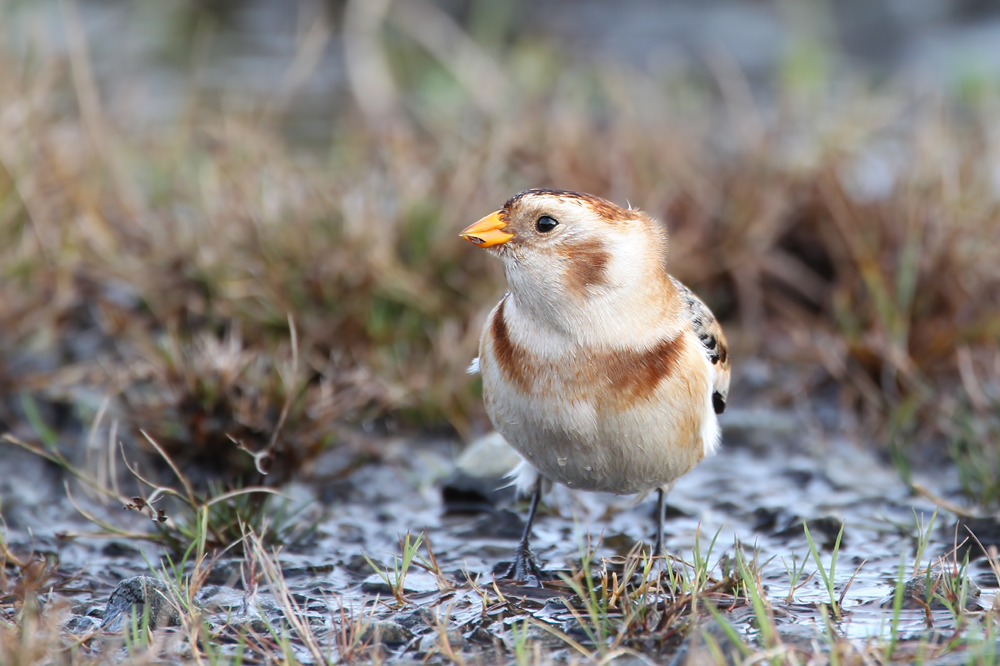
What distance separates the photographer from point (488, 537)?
14.3ft

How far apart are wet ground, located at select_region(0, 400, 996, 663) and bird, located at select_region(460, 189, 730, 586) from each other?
358 millimetres

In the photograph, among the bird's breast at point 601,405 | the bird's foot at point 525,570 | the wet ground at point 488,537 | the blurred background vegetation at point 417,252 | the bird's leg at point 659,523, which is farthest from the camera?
the blurred background vegetation at point 417,252

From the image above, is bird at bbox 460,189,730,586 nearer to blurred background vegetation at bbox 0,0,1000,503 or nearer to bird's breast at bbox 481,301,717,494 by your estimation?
bird's breast at bbox 481,301,717,494

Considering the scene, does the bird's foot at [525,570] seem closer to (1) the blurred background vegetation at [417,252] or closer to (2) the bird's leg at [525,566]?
(2) the bird's leg at [525,566]

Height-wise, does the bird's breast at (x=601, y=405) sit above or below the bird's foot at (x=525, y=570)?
above

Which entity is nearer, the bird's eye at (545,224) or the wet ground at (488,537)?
the wet ground at (488,537)

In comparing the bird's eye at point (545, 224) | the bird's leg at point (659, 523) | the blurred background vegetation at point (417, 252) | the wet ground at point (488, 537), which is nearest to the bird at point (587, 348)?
the bird's eye at point (545, 224)

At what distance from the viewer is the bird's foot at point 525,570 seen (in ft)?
12.6

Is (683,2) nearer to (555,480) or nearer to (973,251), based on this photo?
(973,251)

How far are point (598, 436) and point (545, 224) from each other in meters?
0.64

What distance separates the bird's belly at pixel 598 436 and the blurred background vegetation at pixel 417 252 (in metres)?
1.00

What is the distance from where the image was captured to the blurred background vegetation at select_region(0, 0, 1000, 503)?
4953mm

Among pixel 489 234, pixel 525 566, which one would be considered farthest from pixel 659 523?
pixel 489 234

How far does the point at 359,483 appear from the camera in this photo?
484 centimetres
